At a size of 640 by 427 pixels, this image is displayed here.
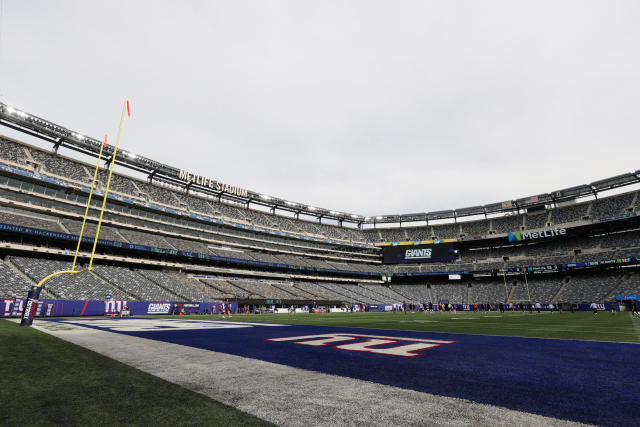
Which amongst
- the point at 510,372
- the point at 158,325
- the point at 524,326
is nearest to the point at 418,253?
the point at 524,326

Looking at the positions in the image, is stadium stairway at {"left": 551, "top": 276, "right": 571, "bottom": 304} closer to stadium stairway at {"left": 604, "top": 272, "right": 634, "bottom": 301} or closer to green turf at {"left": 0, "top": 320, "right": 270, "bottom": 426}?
stadium stairway at {"left": 604, "top": 272, "right": 634, "bottom": 301}

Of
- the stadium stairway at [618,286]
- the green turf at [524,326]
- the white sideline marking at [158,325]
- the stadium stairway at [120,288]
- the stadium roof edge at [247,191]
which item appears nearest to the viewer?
the green turf at [524,326]

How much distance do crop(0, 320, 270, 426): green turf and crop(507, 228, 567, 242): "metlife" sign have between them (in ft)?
224

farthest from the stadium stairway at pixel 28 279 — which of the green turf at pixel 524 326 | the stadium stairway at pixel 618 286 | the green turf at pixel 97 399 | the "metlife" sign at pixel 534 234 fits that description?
the "metlife" sign at pixel 534 234

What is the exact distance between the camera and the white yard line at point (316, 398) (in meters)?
2.89

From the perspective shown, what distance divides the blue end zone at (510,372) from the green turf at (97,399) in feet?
7.63

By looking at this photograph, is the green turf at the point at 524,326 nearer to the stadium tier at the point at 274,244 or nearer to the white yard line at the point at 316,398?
the white yard line at the point at 316,398

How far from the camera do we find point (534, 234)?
5875 centimetres

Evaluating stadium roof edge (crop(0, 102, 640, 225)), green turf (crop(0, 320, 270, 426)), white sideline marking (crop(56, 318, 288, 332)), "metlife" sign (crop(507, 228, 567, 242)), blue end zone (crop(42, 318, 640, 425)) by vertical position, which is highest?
stadium roof edge (crop(0, 102, 640, 225))

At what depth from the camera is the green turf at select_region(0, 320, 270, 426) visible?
284 centimetres

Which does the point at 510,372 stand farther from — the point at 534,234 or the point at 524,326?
the point at 534,234

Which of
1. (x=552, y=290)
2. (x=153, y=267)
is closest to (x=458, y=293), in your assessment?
(x=552, y=290)

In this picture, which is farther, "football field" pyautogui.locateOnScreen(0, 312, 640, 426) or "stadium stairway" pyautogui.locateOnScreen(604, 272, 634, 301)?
"stadium stairway" pyautogui.locateOnScreen(604, 272, 634, 301)

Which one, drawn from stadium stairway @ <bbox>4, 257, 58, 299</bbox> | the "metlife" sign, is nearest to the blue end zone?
stadium stairway @ <bbox>4, 257, 58, 299</bbox>
